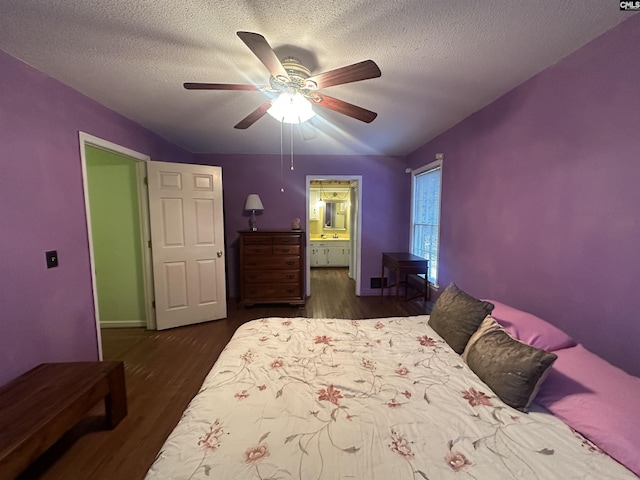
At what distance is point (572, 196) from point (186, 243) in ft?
11.8

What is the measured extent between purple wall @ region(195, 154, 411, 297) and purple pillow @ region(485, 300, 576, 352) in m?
2.68

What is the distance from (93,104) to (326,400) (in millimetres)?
2899

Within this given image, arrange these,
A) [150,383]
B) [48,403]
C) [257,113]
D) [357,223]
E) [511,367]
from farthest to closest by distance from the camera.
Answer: [357,223], [150,383], [257,113], [48,403], [511,367]

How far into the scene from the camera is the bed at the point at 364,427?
0.75 meters

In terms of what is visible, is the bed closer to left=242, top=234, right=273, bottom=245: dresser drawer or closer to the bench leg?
the bench leg

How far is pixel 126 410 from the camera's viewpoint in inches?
66.6

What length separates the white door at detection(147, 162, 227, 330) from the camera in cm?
289

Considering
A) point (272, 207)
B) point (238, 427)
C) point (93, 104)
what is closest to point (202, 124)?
point (93, 104)

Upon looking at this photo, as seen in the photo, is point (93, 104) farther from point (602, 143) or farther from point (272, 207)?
point (602, 143)

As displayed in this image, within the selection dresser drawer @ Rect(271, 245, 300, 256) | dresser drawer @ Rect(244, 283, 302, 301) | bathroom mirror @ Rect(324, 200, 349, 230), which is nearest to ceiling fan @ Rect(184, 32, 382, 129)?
dresser drawer @ Rect(271, 245, 300, 256)

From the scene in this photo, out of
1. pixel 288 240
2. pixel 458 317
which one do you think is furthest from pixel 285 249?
pixel 458 317

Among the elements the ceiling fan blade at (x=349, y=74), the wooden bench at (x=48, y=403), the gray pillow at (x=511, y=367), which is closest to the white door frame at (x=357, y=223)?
the ceiling fan blade at (x=349, y=74)

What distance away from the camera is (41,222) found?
5.51ft

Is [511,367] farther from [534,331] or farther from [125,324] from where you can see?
[125,324]
